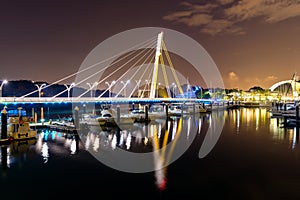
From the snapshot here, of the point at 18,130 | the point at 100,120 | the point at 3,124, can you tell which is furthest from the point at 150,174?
the point at 100,120

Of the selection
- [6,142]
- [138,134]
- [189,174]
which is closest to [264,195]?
[189,174]

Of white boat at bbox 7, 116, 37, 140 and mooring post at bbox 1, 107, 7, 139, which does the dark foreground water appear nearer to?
white boat at bbox 7, 116, 37, 140

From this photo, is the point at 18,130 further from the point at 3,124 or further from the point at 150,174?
the point at 150,174

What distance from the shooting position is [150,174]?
9023mm

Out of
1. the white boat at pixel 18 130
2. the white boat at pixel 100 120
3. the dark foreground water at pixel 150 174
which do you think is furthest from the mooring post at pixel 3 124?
the white boat at pixel 100 120

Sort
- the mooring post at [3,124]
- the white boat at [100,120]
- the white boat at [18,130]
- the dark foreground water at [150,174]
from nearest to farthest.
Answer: the dark foreground water at [150,174] < the mooring post at [3,124] < the white boat at [18,130] < the white boat at [100,120]

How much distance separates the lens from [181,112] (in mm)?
34156

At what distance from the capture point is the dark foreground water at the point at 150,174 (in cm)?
739

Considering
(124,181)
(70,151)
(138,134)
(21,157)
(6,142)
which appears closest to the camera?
(124,181)

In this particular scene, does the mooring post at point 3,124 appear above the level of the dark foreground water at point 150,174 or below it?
above

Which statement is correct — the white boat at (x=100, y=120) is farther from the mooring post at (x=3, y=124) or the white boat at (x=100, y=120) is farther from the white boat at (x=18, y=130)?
the mooring post at (x=3, y=124)

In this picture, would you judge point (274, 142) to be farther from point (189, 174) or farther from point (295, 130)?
point (189, 174)

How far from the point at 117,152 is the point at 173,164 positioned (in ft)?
10.4

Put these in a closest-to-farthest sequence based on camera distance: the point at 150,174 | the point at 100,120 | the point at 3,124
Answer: the point at 150,174, the point at 3,124, the point at 100,120
